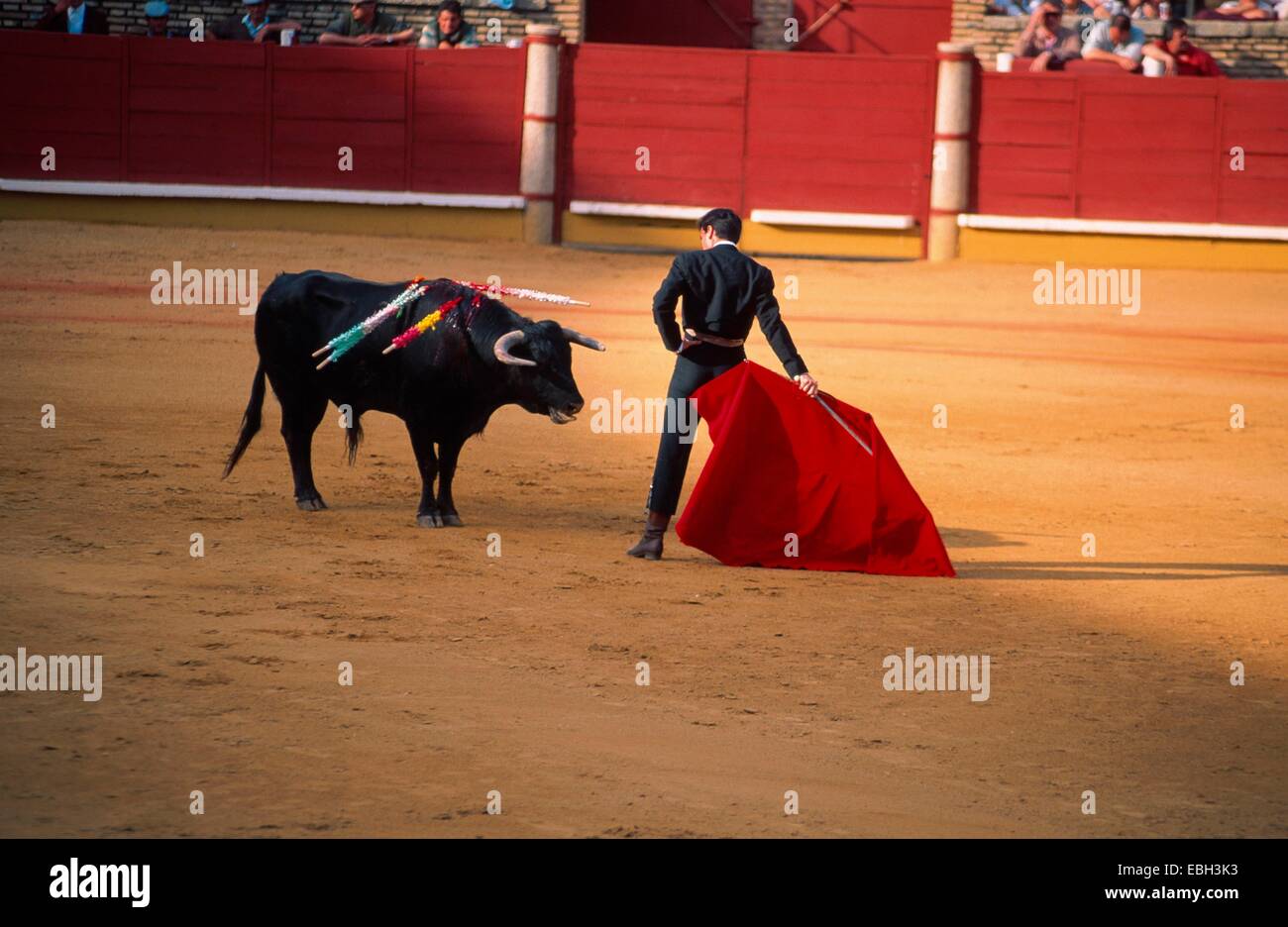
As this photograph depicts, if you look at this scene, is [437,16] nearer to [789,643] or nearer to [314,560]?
[314,560]

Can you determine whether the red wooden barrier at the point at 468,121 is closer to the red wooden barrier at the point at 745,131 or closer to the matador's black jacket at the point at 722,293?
the red wooden barrier at the point at 745,131

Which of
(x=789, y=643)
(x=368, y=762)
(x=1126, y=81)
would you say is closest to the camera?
(x=368, y=762)

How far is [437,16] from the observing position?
16484mm

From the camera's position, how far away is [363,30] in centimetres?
1644

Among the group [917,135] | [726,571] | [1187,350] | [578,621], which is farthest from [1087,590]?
[917,135]

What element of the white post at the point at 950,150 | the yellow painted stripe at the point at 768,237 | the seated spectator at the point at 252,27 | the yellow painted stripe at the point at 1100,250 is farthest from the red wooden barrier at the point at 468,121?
the yellow painted stripe at the point at 1100,250

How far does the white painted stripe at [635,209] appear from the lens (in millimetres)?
16031

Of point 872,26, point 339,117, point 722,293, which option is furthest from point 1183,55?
point 722,293

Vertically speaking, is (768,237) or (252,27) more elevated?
(252,27)

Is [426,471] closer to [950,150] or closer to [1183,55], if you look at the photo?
[950,150]

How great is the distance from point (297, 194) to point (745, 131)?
391 cm

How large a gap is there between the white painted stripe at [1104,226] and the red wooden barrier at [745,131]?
2.00 ft

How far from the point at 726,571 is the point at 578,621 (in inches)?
39.0

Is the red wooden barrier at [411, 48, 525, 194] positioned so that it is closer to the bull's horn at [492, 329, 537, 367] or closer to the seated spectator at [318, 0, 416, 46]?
the seated spectator at [318, 0, 416, 46]
